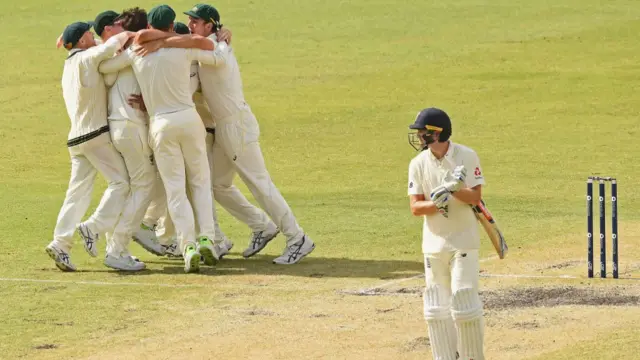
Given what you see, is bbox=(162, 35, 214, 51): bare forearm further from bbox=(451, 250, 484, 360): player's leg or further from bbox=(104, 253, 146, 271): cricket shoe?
bbox=(451, 250, 484, 360): player's leg

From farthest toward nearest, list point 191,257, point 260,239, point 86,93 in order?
point 260,239 → point 86,93 → point 191,257

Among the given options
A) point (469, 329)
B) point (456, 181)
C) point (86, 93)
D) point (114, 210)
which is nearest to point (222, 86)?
point (86, 93)

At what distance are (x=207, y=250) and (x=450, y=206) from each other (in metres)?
4.51

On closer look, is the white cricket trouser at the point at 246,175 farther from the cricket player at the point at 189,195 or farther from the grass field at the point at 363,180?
the grass field at the point at 363,180

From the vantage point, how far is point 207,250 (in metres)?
13.3

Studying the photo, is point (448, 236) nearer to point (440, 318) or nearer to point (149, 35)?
point (440, 318)

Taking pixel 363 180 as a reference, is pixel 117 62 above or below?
above

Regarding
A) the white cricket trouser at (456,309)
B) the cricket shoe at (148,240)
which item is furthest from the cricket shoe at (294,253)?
the white cricket trouser at (456,309)

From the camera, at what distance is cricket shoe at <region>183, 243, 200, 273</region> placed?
43.2 feet

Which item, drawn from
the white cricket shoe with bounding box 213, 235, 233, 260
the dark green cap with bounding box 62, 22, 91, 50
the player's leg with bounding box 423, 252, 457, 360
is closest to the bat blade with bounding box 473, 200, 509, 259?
the player's leg with bounding box 423, 252, 457, 360

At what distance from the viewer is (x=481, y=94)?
81.5 feet

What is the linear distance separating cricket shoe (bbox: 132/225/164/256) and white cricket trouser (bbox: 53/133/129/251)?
71cm

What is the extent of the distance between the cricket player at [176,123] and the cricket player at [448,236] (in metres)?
4.22

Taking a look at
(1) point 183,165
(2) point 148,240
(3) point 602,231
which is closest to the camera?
(3) point 602,231
